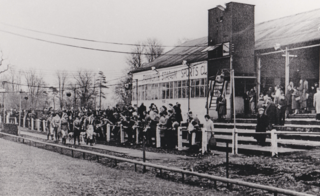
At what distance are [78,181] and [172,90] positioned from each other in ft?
76.5

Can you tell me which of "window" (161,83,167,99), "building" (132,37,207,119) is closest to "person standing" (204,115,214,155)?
"building" (132,37,207,119)

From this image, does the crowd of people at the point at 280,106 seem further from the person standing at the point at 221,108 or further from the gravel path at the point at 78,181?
the gravel path at the point at 78,181

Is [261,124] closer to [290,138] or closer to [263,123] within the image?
[263,123]

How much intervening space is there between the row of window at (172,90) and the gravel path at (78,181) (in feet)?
54.3

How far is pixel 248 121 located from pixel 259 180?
362 inches

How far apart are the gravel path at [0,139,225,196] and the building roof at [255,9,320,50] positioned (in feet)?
38.8

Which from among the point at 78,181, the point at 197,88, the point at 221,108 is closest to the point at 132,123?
the point at 221,108

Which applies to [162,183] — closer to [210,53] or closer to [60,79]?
[210,53]

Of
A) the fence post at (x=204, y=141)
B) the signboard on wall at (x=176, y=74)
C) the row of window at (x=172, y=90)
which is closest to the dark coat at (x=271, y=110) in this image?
the fence post at (x=204, y=141)

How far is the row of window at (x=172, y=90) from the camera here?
28062 mm

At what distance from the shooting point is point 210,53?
25.6 metres

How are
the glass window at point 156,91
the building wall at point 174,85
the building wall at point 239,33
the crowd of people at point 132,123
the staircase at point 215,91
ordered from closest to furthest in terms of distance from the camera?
the crowd of people at point 132,123, the building wall at point 239,33, the staircase at point 215,91, the building wall at point 174,85, the glass window at point 156,91

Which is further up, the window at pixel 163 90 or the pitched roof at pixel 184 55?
the pitched roof at pixel 184 55

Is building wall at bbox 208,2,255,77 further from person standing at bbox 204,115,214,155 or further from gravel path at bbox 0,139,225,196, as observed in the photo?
gravel path at bbox 0,139,225,196
